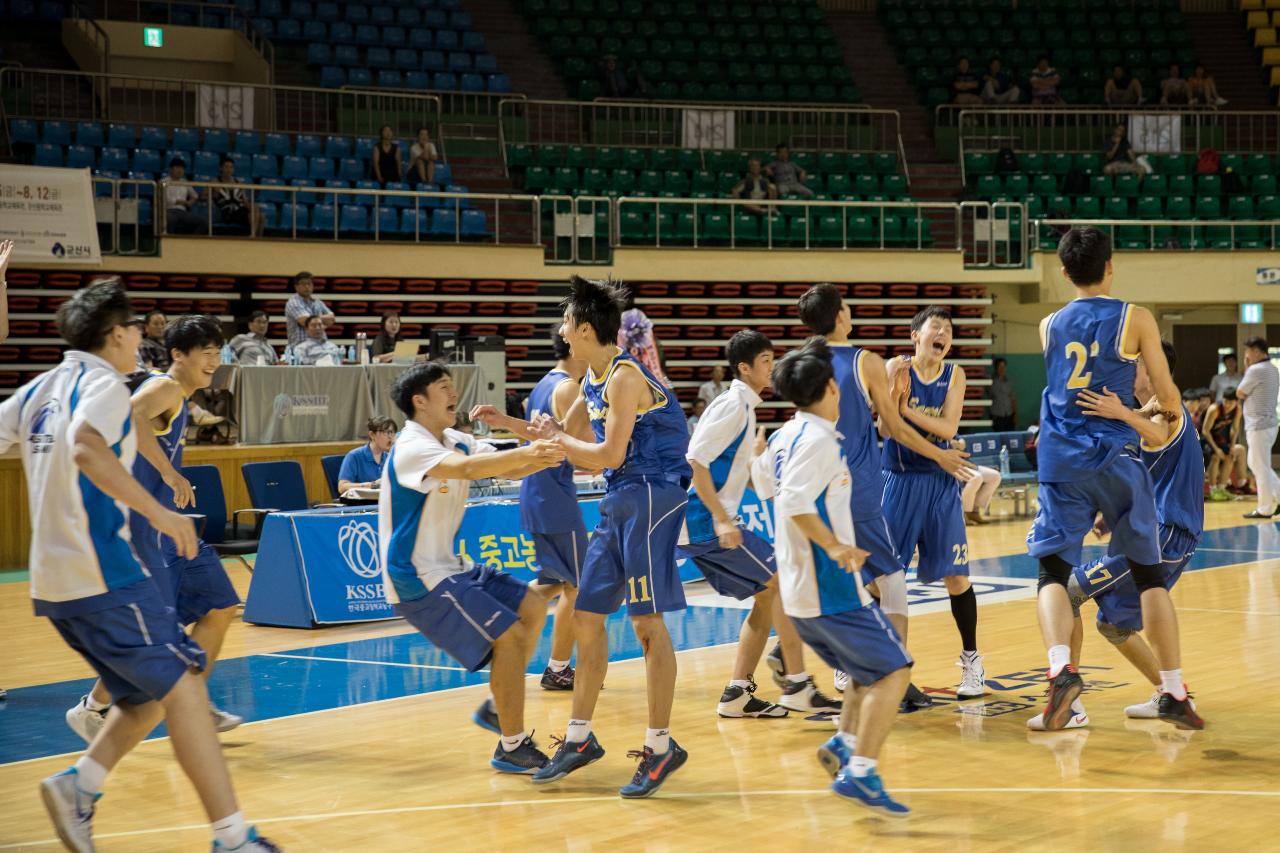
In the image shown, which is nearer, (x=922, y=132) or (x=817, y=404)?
(x=817, y=404)

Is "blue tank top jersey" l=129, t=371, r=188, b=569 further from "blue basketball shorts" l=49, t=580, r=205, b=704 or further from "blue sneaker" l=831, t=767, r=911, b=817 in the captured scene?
"blue sneaker" l=831, t=767, r=911, b=817

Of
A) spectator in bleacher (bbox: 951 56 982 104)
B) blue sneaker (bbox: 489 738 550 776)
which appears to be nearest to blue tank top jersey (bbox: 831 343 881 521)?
blue sneaker (bbox: 489 738 550 776)

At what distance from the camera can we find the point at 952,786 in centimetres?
514

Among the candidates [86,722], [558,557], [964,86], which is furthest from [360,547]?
[964,86]

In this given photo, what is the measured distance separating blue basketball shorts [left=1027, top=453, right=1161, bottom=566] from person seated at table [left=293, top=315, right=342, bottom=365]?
391 inches

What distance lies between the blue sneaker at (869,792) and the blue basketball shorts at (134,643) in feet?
7.02

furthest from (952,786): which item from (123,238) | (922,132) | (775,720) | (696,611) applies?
(922,132)

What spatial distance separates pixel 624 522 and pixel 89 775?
6.60 ft

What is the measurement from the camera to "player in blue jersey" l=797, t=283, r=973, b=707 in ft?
19.2

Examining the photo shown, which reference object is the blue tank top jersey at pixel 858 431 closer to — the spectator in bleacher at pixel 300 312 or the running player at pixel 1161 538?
the running player at pixel 1161 538

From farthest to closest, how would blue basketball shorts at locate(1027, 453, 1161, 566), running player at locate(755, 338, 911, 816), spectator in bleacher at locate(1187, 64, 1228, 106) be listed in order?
spectator in bleacher at locate(1187, 64, 1228, 106), blue basketball shorts at locate(1027, 453, 1161, 566), running player at locate(755, 338, 911, 816)

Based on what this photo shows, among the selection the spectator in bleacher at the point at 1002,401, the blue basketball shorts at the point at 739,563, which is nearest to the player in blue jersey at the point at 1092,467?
the blue basketball shorts at the point at 739,563

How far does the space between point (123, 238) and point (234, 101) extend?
410 cm

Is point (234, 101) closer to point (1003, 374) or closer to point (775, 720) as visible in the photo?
point (1003, 374)
